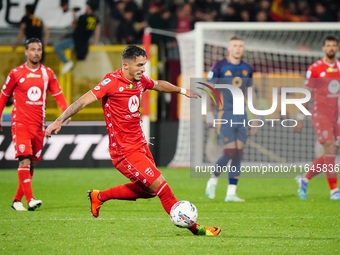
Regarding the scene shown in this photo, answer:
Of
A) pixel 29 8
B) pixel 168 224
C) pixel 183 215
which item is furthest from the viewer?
pixel 29 8

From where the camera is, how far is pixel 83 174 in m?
13.4

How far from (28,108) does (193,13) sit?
856 centimetres

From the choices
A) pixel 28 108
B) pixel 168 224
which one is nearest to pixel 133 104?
pixel 168 224

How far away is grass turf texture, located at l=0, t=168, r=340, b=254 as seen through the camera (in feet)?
20.2

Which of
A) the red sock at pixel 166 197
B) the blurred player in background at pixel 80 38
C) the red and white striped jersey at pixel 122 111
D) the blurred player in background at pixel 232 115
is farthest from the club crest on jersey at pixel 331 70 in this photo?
the blurred player in background at pixel 80 38

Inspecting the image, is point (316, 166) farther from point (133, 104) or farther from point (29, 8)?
point (29, 8)

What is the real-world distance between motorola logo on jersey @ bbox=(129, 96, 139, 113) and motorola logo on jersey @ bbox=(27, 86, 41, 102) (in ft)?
8.29

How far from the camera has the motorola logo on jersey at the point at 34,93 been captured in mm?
8938

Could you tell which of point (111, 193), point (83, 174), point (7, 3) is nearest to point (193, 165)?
point (83, 174)

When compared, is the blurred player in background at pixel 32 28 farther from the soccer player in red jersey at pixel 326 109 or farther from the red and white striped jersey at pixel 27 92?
the soccer player in red jersey at pixel 326 109

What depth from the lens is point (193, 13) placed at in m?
16.8

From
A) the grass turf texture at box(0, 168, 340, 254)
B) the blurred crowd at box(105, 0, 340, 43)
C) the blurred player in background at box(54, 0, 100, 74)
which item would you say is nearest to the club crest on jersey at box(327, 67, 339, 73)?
the grass turf texture at box(0, 168, 340, 254)

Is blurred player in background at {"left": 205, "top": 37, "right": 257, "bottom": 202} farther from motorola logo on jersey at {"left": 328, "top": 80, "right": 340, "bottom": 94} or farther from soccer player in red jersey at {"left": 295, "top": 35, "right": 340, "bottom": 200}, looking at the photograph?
motorola logo on jersey at {"left": 328, "top": 80, "right": 340, "bottom": 94}

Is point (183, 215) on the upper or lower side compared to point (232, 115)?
lower
